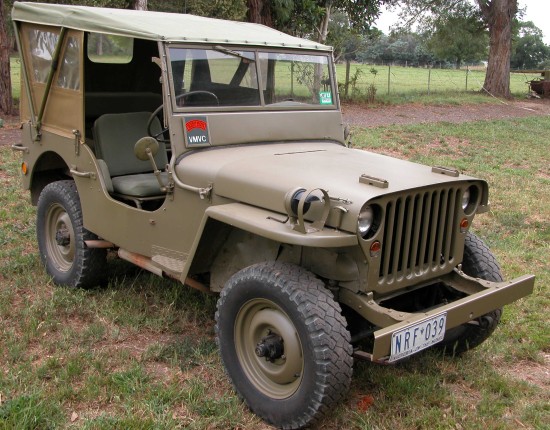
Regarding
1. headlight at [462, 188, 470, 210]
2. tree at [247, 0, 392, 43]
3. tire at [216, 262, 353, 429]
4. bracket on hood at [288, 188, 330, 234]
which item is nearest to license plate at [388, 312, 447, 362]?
tire at [216, 262, 353, 429]

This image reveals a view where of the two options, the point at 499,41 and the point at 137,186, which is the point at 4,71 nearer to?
the point at 137,186

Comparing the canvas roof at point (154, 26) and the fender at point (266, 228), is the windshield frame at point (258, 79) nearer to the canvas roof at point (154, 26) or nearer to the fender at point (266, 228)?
the canvas roof at point (154, 26)

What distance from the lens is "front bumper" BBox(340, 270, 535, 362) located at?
2.80m

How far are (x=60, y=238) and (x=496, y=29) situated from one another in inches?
848

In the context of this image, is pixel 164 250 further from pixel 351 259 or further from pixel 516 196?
pixel 516 196

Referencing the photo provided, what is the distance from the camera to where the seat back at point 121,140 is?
4.74 meters

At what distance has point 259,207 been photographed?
10.8ft

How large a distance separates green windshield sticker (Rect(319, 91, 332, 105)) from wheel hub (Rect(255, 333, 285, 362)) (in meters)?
2.06

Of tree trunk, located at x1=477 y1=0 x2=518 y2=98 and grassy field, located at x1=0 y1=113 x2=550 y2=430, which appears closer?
grassy field, located at x1=0 y1=113 x2=550 y2=430

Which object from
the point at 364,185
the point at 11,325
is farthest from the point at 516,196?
the point at 11,325

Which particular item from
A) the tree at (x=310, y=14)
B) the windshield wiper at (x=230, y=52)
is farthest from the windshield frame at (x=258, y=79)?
the tree at (x=310, y=14)

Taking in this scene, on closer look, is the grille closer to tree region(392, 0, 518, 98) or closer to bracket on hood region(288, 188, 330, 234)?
bracket on hood region(288, 188, 330, 234)

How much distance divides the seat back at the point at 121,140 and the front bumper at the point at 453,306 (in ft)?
7.75

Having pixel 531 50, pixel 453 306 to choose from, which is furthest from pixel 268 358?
pixel 531 50
